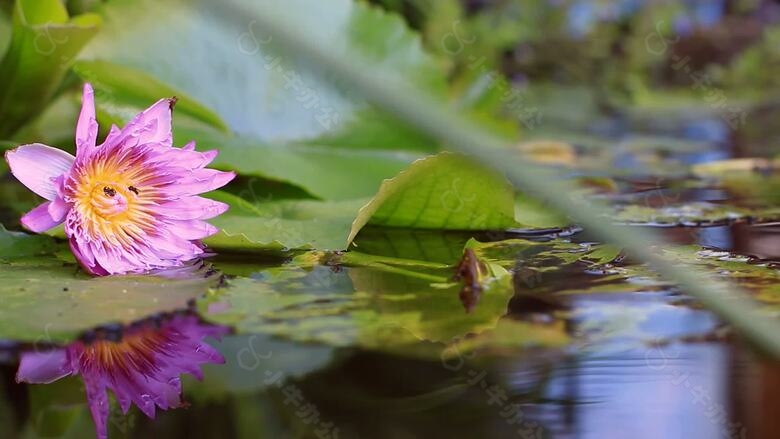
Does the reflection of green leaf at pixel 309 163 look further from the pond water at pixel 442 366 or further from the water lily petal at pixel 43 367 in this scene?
the water lily petal at pixel 43 367

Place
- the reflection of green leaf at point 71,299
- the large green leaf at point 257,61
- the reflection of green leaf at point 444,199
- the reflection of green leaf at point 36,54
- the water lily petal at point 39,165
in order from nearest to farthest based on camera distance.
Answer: the reflection of green leaf at point 71,299 < the water lily petal at point 39,165 < the reflection of green leaf at point 444,199 < the reflection of green leaf at point 36,54 < the large green leaf at point 257,61

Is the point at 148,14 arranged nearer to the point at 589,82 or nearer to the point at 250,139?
the point at 250,139

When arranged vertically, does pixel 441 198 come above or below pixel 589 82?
below

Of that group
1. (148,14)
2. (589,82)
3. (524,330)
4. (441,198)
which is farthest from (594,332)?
(589,82)

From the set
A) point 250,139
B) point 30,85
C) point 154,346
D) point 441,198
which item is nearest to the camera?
point 154,346

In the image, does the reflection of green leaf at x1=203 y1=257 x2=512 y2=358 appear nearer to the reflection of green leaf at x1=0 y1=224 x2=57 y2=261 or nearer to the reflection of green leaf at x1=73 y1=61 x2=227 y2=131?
the reflection of green leaf at x1=0 y1=224 x2=57 y2=261

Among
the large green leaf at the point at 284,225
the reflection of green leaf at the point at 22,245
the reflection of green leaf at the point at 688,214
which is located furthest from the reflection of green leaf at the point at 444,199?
the reflection of green leaf at the point at 22,245
